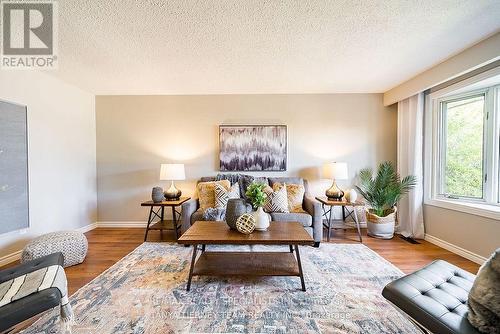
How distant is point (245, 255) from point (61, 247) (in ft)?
6.57

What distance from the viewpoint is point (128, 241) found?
3.21 metres

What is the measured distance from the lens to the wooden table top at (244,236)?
190 cm

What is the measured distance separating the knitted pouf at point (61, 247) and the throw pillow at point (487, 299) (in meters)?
3.35

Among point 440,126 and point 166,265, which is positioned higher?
point 440,126

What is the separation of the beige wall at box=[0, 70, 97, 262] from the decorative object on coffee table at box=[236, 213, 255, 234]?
2.71 m

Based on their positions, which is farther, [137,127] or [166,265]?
[137,127]

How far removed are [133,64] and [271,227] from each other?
8.45 feet

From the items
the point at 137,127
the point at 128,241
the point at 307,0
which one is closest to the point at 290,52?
the point at 307,0

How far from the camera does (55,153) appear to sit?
3105 mm

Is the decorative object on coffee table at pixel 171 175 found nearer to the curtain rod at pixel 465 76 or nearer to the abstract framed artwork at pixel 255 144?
the abstract framed artwork at pixel 255 144

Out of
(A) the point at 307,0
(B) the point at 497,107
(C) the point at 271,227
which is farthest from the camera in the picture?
(B) the point at 497,107

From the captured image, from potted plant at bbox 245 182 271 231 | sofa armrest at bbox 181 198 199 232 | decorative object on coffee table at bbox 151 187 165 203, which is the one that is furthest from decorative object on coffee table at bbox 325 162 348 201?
decorative object on coffee table at bbox 151 187 165 203

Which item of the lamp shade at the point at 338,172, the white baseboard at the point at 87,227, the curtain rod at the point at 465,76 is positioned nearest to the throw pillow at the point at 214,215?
the lamp shade at the point at 338,172

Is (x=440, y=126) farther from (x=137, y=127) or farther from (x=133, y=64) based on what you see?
(x=137, y=127)
